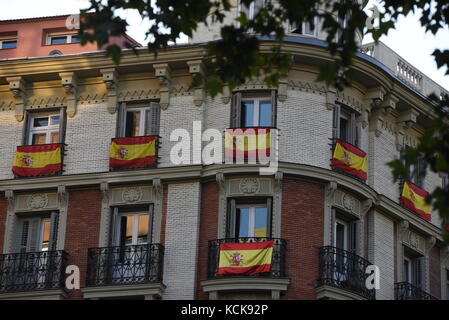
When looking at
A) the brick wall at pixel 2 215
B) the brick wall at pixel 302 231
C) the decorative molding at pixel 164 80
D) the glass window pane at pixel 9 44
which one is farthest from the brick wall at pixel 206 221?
the glass window pane at pixel 9 44

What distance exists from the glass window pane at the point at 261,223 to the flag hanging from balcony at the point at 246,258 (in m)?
0.71

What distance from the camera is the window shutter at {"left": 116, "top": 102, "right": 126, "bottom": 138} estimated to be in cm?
3966

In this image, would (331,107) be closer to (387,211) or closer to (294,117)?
(294,117)

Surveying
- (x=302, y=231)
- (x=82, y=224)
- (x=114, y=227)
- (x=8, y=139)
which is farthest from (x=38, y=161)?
(x=302, y=231)

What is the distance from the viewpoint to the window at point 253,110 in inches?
1521

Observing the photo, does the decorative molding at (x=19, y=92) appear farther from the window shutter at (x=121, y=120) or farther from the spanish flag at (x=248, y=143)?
the spanish flag at (x=248, y=143)

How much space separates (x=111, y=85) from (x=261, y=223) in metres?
6.63

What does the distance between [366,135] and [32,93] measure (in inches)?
423

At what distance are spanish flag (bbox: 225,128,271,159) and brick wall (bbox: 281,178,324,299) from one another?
3.77 ft

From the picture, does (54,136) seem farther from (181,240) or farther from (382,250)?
(382,250)

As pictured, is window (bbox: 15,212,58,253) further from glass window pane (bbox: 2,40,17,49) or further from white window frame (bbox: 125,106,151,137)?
glass window pane (bbox: 2,40,17,49)

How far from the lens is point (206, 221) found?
124ft

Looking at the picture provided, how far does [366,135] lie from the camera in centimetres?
4066

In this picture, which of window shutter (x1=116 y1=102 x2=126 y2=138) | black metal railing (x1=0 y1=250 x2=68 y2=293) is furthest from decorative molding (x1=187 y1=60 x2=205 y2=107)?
black metal railing (x1=0 y1=250 x2=68 y2=293)
